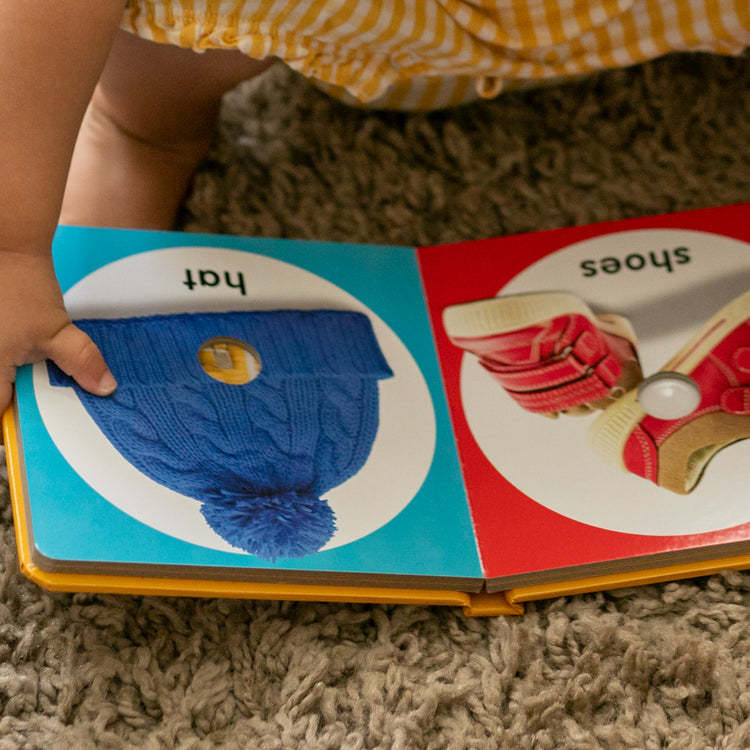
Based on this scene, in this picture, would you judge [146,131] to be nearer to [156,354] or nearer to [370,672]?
[156,354]

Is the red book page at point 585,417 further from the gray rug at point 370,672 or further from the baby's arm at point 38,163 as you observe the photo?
the baby's arm at point 38,163

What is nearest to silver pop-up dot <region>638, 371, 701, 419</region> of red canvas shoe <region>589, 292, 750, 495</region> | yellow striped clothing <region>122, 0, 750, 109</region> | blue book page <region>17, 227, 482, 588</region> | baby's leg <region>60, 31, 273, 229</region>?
red canvas shoe <region>589, 292, 750, 495</region>

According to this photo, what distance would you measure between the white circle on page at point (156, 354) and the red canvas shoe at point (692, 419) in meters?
0.10

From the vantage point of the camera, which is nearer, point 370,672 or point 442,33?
point 370,672

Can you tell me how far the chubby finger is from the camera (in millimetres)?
457

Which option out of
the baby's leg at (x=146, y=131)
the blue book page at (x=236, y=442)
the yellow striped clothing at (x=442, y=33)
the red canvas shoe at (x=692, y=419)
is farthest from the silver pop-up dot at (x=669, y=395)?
the baby's leg at (x=146, y=131)

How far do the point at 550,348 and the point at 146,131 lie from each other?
328 mm

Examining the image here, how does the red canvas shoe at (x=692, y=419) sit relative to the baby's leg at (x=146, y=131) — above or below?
below

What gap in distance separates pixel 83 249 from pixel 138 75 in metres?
0.16

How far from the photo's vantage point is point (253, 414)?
48 centimetres

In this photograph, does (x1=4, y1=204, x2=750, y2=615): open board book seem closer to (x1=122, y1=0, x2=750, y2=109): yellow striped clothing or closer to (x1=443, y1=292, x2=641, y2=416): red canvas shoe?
(x1=443, y1=292, x2=641, y2=416): red canvas shoe

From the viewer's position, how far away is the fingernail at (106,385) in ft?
1.51

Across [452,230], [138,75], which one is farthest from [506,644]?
[138,75]

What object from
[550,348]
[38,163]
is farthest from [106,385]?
[550,348]
